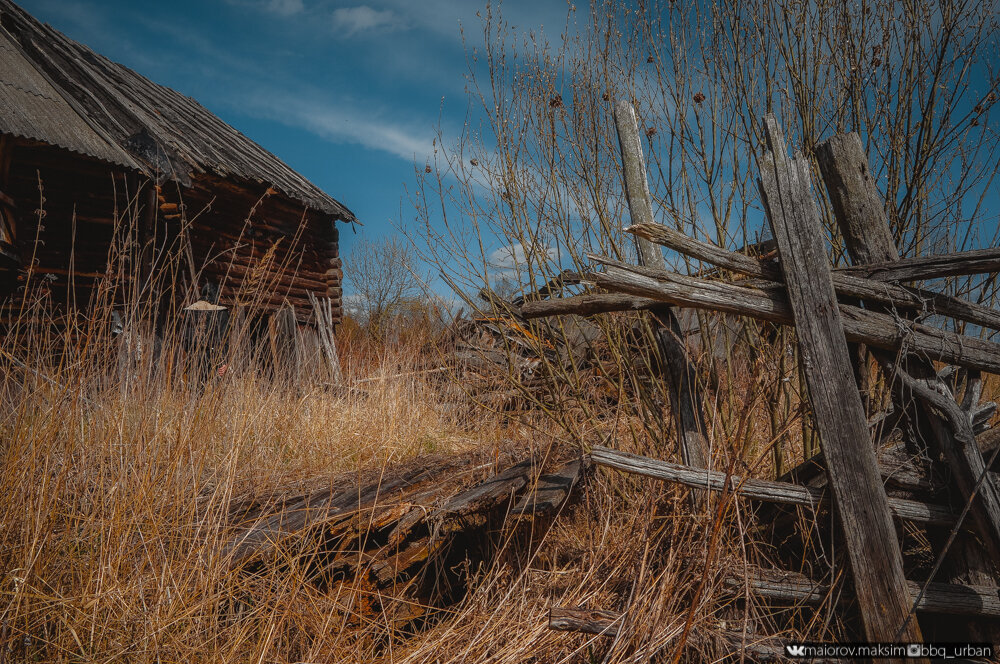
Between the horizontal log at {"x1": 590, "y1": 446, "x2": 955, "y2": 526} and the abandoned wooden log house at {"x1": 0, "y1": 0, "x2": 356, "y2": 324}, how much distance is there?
2306 millimetres

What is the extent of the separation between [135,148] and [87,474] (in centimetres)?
647

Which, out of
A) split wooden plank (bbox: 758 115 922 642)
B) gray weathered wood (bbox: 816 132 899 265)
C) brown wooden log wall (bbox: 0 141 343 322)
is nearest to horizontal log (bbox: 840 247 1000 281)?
gray weathered wood (bbox: 816 132 899 265)

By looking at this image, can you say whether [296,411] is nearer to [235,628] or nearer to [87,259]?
[235,628]

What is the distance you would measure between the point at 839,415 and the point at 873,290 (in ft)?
1.79

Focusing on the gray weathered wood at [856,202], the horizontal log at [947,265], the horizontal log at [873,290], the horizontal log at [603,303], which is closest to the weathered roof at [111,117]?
the horizontal log at [603,303]

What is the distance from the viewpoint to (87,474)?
7.37ft

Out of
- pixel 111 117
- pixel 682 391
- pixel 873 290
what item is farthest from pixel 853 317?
pixel 111 117

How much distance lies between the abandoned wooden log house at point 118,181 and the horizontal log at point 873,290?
7.73 feet

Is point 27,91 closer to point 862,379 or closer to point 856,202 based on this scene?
point 856,202

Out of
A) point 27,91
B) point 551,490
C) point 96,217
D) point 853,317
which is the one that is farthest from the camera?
point 96,217

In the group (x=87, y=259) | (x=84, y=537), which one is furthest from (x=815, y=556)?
(x=87, y=259)

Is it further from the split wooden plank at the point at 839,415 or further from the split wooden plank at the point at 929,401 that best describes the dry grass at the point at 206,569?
the split wooden plank at the point at 929,401

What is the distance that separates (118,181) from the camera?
7164 mm

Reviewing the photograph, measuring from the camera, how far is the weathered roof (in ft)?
20.1
